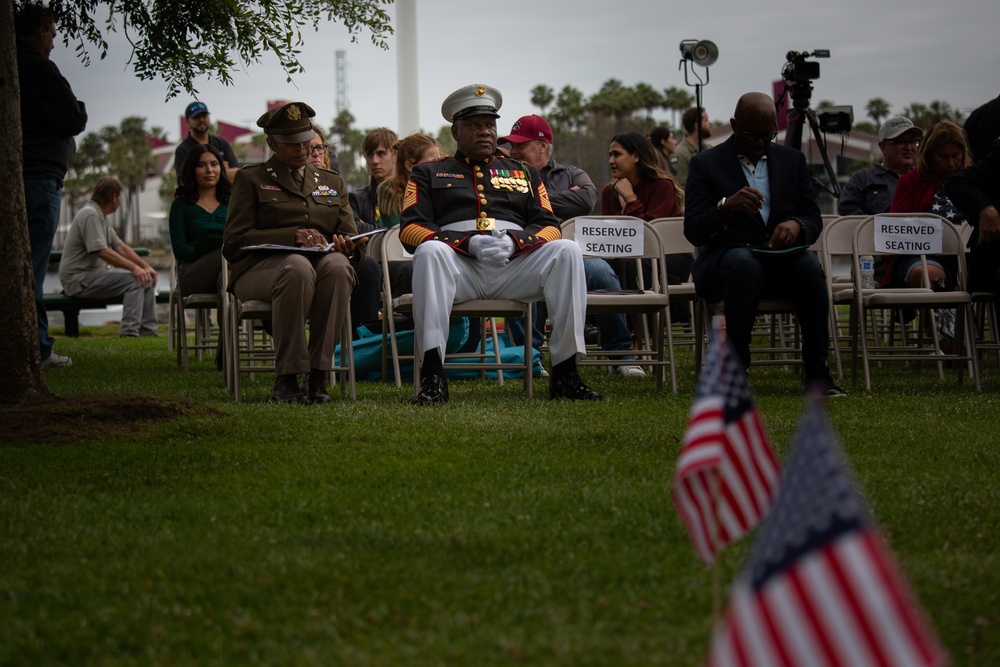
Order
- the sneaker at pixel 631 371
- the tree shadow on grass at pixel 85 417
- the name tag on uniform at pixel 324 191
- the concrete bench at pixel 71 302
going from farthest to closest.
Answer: the concrete bench at pixel 71 302 < the sneaker at pixel 631 371 < the name tag on uniform at pixel 324 191 < the tree shadow on grass at pixel 85 417

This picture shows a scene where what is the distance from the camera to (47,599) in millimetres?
3297

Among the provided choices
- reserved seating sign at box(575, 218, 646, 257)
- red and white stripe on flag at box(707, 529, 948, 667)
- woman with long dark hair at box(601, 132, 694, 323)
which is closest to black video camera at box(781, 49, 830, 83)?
woman with long dark hair at box(601, 132, 694, 323)

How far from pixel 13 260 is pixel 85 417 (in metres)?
0.89

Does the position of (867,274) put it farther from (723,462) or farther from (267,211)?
(723,462)

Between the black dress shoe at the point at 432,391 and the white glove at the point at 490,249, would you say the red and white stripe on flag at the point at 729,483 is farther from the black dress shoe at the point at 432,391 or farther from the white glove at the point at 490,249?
the white glove at the point at 490,249

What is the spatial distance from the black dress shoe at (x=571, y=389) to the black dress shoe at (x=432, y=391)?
0.72 m

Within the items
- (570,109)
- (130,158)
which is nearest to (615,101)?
(570,109)

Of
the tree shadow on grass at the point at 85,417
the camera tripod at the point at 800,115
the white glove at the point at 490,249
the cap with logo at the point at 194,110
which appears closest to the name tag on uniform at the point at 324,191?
the white glove at the point at 490,249

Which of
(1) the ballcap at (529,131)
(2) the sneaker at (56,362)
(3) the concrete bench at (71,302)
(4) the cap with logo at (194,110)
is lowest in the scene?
(2) the sneaker at (56,362)

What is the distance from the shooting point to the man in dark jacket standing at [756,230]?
7.70 m

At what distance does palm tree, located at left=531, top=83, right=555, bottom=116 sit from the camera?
92.2m

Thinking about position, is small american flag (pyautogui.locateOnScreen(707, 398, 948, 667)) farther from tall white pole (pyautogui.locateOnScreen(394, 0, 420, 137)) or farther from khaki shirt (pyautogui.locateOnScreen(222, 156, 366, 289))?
tall white pole (pyautogui.locateOnScreen(394, 0, 420, 137))

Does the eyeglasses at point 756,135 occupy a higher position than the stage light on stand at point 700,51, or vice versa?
the stage light on stand at point 700,51

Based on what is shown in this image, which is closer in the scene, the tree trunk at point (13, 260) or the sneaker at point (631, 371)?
the tree trunk at point (13, 260)
